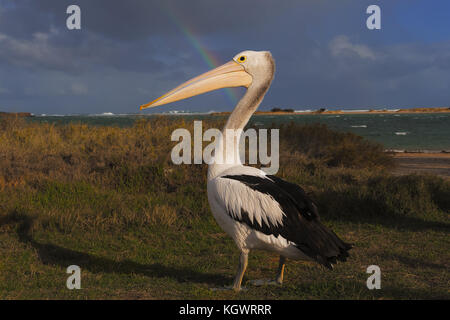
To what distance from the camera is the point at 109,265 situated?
4.97m

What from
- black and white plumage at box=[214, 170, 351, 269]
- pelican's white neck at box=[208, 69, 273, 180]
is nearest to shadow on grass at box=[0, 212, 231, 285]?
black and white plumage at box=[214, 170, 351, 269]

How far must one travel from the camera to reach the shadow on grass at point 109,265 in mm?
4574

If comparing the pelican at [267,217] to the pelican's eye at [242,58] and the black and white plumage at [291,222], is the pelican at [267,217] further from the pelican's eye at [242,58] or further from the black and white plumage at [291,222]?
the pelican's eye at [242,58]

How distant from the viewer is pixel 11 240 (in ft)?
19.0

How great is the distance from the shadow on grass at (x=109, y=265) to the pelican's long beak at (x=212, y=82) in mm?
2001

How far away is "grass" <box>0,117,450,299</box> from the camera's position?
4.20 m

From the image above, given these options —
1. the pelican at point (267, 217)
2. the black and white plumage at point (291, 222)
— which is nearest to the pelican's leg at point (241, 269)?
the pelican at point (267, 217)

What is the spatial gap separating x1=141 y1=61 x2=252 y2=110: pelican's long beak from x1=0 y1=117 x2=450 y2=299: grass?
2082 millimetres

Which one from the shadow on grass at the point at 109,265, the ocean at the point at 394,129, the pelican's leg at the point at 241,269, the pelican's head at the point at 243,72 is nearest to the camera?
the pelican's leg at the point at 241,269

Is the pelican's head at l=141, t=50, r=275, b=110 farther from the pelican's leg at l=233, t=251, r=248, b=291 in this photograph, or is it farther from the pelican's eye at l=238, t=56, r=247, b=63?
the pelican's leg at l=233, t=251, r=248, b=291

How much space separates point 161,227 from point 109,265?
1.52 m

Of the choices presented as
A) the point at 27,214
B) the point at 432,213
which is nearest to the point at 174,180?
the point at 27,214

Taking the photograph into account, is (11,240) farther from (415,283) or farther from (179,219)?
(415,283)

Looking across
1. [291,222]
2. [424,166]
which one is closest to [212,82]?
[291,222]
